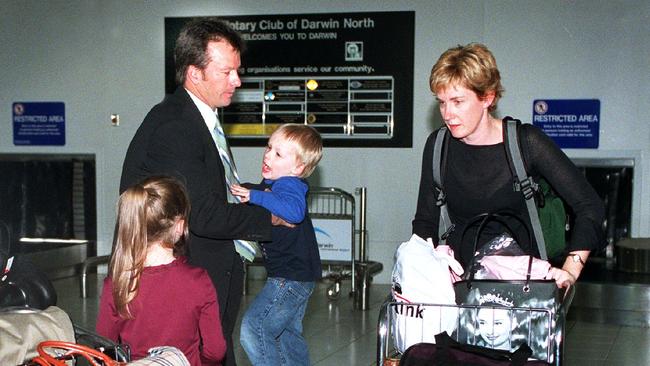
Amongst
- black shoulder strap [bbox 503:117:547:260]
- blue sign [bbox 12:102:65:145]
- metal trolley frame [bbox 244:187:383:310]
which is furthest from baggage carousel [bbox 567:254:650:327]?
blue sign [bbox 12:102:65:145]

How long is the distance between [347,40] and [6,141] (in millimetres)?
4315

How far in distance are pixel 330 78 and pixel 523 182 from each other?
650 cm

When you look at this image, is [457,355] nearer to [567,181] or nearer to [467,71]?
[567,181]

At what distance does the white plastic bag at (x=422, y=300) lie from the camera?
2789 mm

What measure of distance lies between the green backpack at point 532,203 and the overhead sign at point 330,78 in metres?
6.05

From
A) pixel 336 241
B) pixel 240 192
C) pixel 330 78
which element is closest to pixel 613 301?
pixel 336 241

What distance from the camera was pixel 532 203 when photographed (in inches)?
124

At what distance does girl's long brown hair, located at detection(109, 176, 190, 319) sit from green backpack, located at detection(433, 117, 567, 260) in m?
0.99

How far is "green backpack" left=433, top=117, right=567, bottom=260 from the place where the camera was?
10.3 ft

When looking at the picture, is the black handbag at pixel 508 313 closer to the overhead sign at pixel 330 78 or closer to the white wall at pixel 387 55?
the white wall at pixel 387 55

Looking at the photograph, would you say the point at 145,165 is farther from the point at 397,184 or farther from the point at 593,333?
the point at 397,184

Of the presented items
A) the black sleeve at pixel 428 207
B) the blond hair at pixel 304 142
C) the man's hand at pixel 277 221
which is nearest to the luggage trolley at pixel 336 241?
the blond hair at pixel 304 142

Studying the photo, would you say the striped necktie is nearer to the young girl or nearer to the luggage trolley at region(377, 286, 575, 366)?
the young girl

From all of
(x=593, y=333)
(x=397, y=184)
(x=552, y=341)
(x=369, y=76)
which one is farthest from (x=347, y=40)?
(x=552, y=341)
